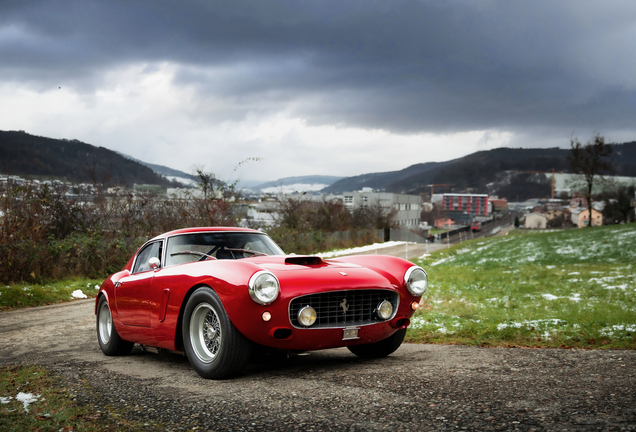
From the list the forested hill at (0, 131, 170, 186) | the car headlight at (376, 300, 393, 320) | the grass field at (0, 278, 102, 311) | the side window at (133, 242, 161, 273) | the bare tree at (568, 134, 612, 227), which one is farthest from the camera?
the bare tree at (568, 134, 612, 227)

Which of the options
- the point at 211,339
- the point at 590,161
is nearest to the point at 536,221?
the point at 590,161

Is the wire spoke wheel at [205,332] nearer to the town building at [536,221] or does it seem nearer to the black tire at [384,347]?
the black tire at [384,347]

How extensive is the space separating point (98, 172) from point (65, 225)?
11.7 feet

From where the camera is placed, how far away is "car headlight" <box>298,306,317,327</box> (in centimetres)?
478

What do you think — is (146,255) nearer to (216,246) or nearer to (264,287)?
(216,246)

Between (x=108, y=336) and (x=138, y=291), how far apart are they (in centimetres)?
139

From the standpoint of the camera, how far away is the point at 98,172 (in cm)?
2158

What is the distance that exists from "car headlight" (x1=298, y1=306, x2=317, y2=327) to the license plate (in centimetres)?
36

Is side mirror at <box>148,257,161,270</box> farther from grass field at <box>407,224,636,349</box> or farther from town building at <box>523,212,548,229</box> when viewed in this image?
town building at <box>523,212,548,229</box>

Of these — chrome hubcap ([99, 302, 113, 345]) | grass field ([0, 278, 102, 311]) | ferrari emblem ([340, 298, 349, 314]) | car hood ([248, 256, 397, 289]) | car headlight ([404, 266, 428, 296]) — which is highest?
car hood ([248, 256, 397, 289])

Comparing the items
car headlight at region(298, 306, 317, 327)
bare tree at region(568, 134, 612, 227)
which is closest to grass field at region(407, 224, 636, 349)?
car headlight at region(298, 306, 317, 327)

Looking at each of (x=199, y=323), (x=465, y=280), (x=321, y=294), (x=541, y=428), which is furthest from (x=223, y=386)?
(x=465, y=280)

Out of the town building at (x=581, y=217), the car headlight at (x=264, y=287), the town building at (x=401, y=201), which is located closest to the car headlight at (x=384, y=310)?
the car headlight at (x=264, y=287)

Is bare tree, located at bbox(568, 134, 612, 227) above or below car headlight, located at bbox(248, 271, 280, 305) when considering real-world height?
above
